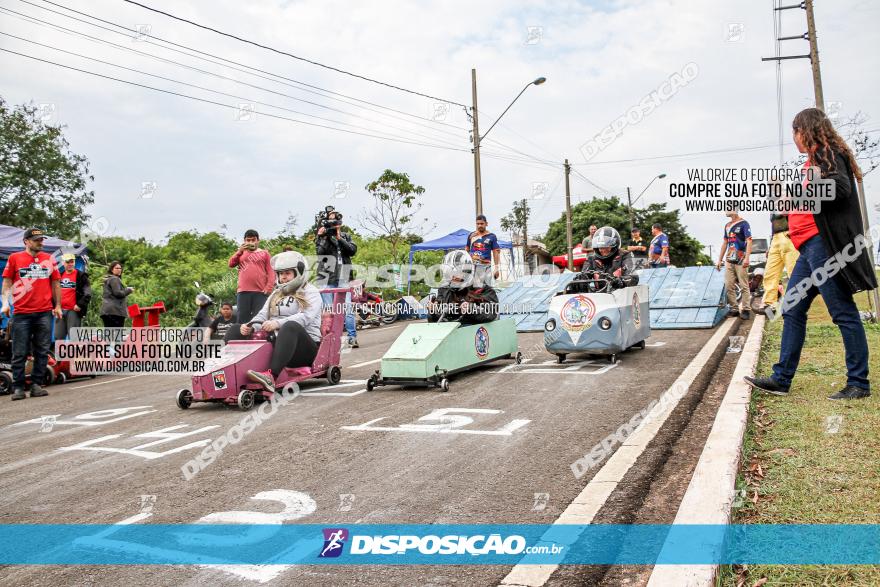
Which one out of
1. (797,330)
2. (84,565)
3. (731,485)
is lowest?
(84,565)

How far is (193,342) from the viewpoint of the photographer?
40.4ft

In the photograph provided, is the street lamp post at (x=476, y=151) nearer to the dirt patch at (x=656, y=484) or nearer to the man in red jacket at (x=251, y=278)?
the man in red jacket at (x=251, y=278)

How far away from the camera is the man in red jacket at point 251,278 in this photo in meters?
9.53

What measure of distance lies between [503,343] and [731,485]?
5763 millimetres

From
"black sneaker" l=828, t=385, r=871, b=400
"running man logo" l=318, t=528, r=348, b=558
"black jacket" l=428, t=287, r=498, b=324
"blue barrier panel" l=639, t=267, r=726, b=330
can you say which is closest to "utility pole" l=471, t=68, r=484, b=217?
"blue barrier panel" l=639, t=267, r=726, b=330

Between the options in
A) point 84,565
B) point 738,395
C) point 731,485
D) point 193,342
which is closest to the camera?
point 84,565

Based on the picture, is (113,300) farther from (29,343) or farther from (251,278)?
(251,278)

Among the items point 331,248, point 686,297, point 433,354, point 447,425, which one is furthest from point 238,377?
point 686,297

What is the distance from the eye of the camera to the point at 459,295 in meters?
8.49

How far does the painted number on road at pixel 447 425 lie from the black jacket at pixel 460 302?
90.1 inches

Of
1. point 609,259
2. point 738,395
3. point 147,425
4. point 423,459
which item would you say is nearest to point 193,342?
point 147,425

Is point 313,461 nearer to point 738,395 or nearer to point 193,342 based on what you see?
point 738,395

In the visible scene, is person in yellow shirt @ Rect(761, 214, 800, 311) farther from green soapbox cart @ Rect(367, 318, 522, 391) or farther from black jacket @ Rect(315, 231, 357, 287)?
black jacket @ Rect(315, 231, 357, 287)

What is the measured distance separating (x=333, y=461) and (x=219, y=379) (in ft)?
9.14
